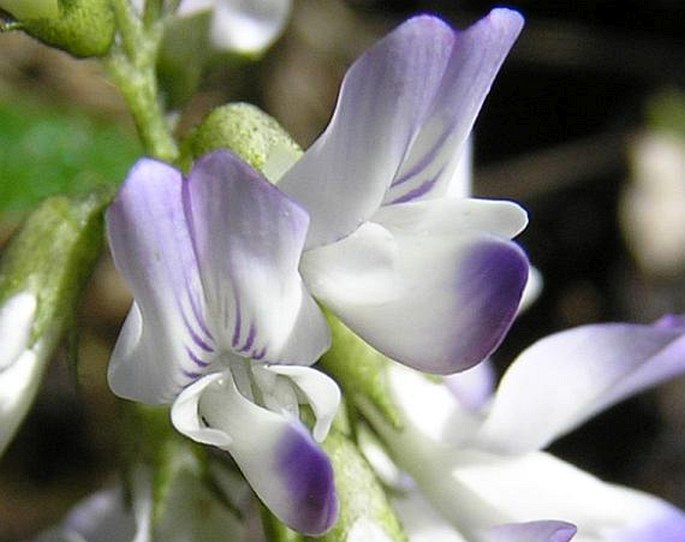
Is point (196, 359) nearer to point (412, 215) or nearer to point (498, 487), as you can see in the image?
point (412, 215)

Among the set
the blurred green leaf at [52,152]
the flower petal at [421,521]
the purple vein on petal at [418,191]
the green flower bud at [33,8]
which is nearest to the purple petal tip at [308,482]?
the purple vein on petal at [418,191]

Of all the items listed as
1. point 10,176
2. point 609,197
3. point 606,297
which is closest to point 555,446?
point 606,297

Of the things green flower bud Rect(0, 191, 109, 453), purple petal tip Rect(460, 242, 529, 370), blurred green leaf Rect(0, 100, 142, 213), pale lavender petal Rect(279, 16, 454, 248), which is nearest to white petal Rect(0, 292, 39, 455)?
green flower bud Rect(0, 191, 109, 453)

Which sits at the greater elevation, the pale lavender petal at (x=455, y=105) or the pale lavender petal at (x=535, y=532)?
the pale lavender petal at (x=455, y=105)

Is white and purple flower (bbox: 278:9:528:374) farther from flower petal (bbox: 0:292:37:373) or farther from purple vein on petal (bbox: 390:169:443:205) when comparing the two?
flower petal (bbox: 0:292:37:373)

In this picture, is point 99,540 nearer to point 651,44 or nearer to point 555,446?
point 555,446

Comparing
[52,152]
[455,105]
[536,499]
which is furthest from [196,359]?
[52,152]

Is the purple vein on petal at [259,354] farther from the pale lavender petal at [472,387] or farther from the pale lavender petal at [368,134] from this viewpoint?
the pale lavender petal at [472,387]
